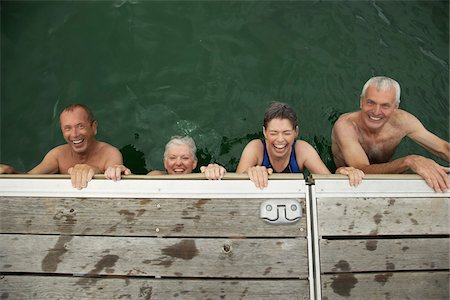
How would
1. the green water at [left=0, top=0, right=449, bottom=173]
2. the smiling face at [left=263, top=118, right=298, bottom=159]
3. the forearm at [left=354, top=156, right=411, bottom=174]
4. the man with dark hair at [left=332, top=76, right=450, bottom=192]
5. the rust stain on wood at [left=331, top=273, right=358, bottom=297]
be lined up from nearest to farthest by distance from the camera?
the rust stain on wood at [left=331, top=273, right=358, bottom=297]
the forearm at [left=354, top=156, right=411, bottom=174]
the smiling face at [left=263, top=118, right=298, bottom=159]
the man with dark hair at [left=332, top=76, right=450, bottom=192]
the green water at [left=0, top=0, right=449, bottom=173]

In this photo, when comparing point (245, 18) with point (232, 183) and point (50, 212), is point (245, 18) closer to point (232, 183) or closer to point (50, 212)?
point (232, 183)

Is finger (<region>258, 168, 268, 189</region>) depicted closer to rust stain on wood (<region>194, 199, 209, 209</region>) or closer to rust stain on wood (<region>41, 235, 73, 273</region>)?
rust stain on wood (<region>194, 199, 209, 209</region>)

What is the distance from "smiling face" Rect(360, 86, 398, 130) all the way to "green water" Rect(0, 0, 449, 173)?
992mm

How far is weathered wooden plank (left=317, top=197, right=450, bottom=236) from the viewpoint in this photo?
8.61 ft

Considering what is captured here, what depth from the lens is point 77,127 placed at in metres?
3.54

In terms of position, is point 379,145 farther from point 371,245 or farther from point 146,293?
point 146,293

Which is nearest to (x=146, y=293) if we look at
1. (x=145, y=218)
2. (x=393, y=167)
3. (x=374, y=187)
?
(x=145, y=218)

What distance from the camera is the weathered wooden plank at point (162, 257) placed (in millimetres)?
2582

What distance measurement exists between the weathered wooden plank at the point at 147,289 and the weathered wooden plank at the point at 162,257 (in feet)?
0.15

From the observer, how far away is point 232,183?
8.87 ft

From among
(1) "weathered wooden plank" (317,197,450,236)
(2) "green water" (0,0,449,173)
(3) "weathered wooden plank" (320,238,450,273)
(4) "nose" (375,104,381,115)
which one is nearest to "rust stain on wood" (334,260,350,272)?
(3) "weathered wooden plank" (320,238,450,273)

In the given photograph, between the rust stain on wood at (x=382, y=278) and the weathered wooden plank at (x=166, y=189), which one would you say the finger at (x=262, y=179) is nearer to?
the weathered wooden plank at (x=166, y=189)

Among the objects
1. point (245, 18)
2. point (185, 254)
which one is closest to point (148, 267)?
point (185, 254)

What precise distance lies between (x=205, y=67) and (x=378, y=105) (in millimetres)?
2416
